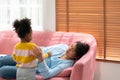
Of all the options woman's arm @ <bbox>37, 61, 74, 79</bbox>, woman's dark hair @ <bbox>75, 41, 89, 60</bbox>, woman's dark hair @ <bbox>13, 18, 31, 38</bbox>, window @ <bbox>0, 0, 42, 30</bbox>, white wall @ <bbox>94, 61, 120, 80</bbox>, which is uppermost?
window @ <bbox>0, 0, 42, 30</bbox>

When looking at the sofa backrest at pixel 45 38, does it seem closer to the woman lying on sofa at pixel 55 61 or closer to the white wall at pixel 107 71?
the woman lying on sofa at pixel 55 61

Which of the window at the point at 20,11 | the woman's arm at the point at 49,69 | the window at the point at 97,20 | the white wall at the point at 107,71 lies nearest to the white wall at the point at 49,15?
the window at the point at 97,20

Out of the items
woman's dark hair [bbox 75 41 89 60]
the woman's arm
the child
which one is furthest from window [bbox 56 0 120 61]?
the child

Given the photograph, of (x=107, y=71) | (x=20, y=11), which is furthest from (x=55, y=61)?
(x=20, y=11)

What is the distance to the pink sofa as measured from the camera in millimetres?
2238

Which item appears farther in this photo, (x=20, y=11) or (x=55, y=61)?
(x=20, y=11)

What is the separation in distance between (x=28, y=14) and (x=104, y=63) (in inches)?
54.2

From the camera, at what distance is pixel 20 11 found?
364 cm

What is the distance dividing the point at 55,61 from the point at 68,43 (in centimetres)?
47

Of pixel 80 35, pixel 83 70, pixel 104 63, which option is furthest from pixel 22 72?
pixel 104 63

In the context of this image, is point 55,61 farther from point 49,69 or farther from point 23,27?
point 23,27

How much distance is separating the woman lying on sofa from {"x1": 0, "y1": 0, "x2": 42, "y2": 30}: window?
2.70ft

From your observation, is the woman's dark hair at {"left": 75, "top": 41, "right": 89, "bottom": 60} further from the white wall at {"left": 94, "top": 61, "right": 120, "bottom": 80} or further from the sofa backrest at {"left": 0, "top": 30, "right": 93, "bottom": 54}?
the white wall at {"left": 94, "top": 61, "right": 120, "bottom": 80}

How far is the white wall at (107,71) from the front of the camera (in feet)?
9.68
